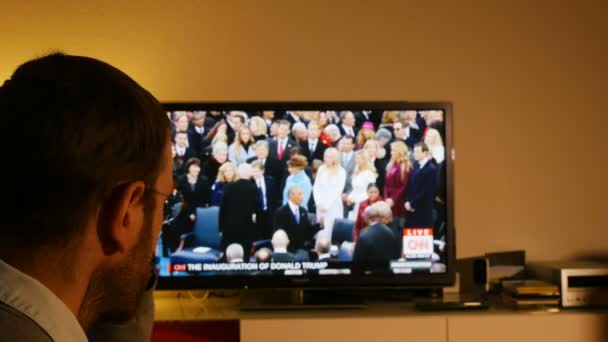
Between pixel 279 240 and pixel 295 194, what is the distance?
188 millimetres

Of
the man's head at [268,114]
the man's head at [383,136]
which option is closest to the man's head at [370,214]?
the man's head at [383,136]

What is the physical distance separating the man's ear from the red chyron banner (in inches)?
82.0

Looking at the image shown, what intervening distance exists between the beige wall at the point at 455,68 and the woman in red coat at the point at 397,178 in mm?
408

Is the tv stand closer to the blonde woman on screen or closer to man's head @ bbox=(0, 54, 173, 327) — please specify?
the blonde woman on screen

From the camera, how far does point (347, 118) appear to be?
282cm

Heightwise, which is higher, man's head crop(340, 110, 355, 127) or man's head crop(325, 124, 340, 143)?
man's head crop(340, 110, 355, 127)

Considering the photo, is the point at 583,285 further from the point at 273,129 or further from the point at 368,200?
the point at 273,129

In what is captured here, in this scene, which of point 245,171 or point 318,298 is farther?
point 318,298

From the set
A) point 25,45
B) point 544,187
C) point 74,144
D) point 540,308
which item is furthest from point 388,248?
point 74,144

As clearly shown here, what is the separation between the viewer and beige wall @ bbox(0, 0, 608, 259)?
309cm

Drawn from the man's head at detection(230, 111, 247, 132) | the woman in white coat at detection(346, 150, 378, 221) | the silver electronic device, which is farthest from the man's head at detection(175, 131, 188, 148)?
the silver electronic device

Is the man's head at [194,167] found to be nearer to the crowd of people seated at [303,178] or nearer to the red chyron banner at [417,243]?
the crowd of people seated at [303,178]

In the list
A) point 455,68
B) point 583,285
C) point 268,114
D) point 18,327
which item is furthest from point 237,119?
point 18,327

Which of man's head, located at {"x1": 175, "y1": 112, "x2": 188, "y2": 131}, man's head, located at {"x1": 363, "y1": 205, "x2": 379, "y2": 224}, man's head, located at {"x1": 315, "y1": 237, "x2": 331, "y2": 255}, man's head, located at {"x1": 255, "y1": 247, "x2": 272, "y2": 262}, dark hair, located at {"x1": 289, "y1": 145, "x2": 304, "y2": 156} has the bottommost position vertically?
man's head, located at {"x1": 255, "y1": 247, "x2": 272, "y2": 262}
